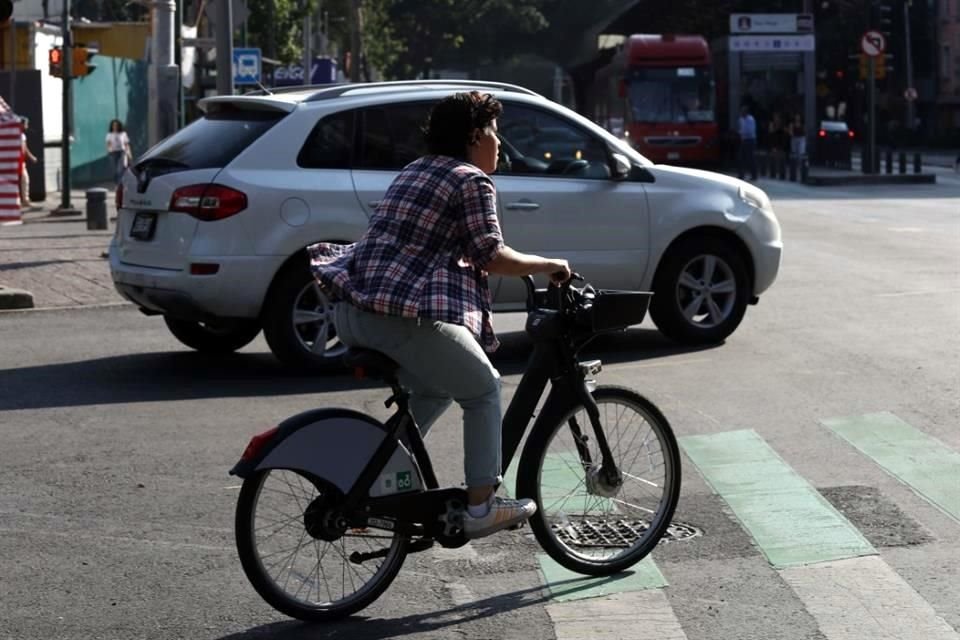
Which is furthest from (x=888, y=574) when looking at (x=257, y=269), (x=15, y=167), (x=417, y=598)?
(x=15, y=167)

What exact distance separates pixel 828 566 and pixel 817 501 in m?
1.07

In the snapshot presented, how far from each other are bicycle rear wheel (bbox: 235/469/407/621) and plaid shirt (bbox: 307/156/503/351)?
63cm

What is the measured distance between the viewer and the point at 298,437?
17.8ft

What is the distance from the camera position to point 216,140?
35.6 ft

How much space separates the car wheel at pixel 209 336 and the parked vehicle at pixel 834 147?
3646cm

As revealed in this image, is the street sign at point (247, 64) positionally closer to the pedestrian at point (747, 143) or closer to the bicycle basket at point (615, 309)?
the pedestrian at point (747, 143)

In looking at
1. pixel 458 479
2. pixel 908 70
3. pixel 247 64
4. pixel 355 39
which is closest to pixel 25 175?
pixel 247 64

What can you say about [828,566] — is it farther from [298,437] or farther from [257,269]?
[257,269]

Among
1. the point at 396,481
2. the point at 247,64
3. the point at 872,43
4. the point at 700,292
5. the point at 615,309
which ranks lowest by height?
the point at 396,481

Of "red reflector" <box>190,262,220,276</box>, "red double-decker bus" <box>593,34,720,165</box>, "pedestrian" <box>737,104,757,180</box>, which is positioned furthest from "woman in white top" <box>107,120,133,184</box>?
"red reflector" <box>190,262,220,276</box>

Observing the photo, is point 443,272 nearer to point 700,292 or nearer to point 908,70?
point 700,292

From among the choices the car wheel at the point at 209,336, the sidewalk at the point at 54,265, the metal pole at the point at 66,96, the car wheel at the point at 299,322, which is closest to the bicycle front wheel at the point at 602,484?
the car wheel at the point at 299,322

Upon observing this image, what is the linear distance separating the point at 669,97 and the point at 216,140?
33246mm

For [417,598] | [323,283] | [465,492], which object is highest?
[323,283]
